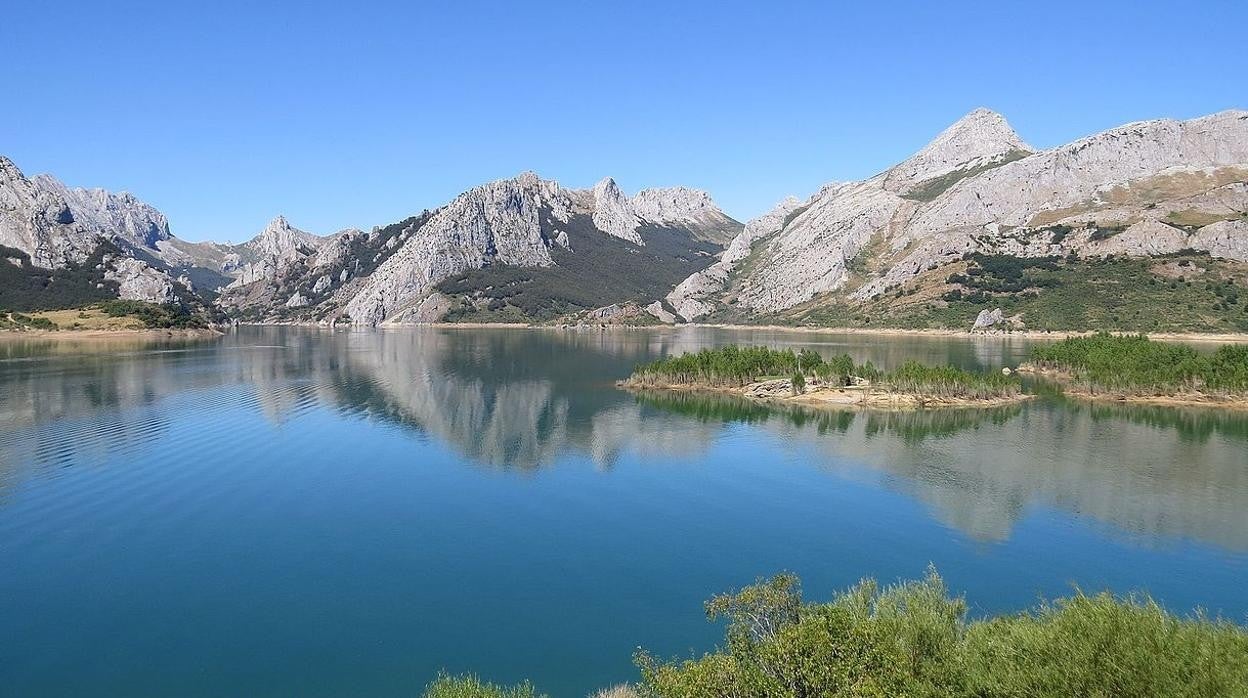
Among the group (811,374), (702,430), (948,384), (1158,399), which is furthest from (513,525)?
(1158,399)

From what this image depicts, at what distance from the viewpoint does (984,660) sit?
19.7 meters

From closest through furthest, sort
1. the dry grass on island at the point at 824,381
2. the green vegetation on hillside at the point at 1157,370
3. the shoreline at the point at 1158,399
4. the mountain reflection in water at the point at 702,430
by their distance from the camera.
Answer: the mountain reflection in water at the point at 702,430, the shoreline at the point at 1158,399, the green vegetation on hillside at the point at 1157,370, the dry grass on island at the point at 824,381

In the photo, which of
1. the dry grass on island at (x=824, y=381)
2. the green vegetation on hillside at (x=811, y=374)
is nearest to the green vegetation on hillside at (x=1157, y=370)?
the green vegetation on hillside at (x=811, y=374)

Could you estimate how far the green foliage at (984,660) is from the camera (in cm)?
1708

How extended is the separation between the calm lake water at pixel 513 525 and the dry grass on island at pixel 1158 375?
339 inches

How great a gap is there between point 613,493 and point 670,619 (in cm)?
2278

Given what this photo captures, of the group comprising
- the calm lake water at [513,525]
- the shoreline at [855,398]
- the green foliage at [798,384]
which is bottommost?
the calm lake water at [513,525]

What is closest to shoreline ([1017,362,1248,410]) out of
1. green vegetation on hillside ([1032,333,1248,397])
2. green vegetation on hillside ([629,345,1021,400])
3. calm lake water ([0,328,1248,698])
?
green vegetation on hillside ([1032,333,1248,397])

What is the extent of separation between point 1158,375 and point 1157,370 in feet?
3.31

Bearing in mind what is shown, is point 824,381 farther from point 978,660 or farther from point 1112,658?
point 1112,658

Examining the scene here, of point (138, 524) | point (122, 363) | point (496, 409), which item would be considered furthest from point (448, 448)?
point (122, 363)

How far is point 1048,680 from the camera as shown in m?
17.7

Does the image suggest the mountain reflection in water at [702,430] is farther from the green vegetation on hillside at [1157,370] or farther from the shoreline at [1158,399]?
the green vegetation on hillside at [1157,370]

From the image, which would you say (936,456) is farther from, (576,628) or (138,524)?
(138,524)
